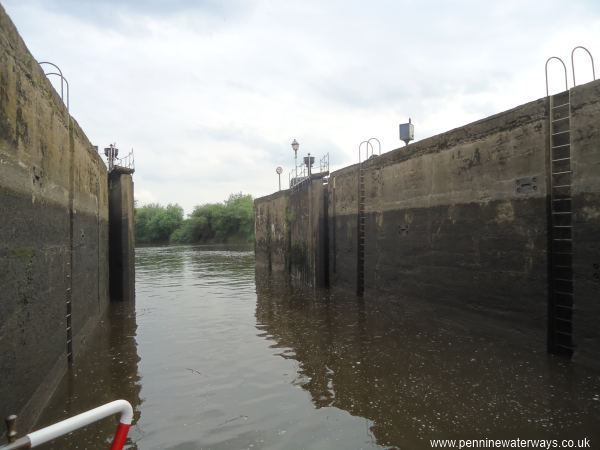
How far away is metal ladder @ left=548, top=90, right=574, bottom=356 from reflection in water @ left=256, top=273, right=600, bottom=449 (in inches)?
17.6

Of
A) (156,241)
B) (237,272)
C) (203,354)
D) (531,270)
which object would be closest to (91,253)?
(203,354)

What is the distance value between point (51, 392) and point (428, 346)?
5856mm

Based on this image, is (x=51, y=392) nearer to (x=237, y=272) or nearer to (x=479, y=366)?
(x=479, y=366)

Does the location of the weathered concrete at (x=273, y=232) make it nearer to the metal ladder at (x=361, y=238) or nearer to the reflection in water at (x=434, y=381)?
the metal ladder at (x=361, y=238)

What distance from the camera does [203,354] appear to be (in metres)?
7.87

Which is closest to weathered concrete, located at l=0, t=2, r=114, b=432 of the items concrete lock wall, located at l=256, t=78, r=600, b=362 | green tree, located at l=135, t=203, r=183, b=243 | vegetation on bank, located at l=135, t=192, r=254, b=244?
concrete lock wall, located at l=256, t=78, r=600, b=362

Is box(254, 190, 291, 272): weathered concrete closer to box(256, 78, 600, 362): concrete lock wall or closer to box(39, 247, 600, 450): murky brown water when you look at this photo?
box(256, 78, 600, 362): concrete lock wall

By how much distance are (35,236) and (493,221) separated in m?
7.13

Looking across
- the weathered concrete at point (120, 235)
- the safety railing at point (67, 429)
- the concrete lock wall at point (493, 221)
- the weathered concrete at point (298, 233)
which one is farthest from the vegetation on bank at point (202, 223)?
the safety railing at point (67, 429)

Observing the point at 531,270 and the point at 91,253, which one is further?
the point at 91,253

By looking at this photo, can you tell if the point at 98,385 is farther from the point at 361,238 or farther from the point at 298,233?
the point at 298,233

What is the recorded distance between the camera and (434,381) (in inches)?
242

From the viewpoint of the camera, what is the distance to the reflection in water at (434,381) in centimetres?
480

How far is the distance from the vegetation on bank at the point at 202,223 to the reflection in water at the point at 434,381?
5494cm
